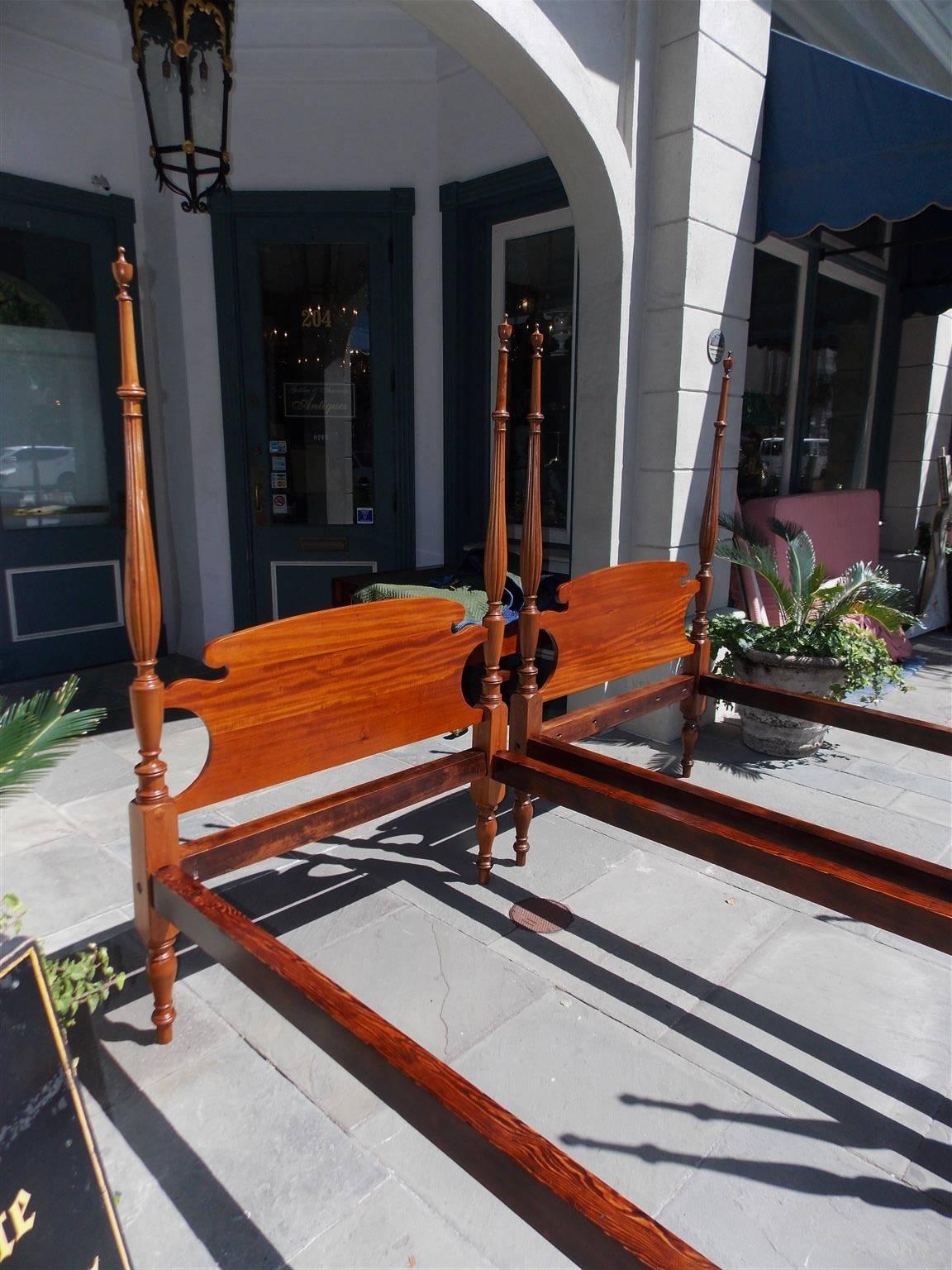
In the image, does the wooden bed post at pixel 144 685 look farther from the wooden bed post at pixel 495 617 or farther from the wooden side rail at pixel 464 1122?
the wooden bed post at pixel 495 617

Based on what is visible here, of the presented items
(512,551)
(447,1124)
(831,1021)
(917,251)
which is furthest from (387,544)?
(917,251)

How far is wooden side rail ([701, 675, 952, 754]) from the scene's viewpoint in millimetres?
2852

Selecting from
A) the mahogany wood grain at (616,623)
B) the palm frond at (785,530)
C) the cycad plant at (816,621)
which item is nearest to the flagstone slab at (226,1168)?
the mahogany wood grain at (616,623)

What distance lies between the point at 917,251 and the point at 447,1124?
8.16 metres

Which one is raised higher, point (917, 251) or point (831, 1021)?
point (917, 251)

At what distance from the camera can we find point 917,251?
23.2 ft

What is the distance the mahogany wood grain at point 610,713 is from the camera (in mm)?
2834

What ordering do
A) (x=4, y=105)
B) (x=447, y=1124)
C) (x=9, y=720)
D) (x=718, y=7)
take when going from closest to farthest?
(x=447, y=1124) → (x=9, y=720) → (x=718, y=7) → (x=4, y=105)

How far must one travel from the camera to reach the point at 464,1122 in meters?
1.15

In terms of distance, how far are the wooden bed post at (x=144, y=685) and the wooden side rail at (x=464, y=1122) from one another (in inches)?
13.2

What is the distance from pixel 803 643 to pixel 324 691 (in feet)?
9.32

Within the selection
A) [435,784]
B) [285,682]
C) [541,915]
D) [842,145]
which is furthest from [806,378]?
[285,682]

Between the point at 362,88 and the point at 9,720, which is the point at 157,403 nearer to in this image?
the point at 362,88

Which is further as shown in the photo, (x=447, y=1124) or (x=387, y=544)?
(x=387, y=544)
